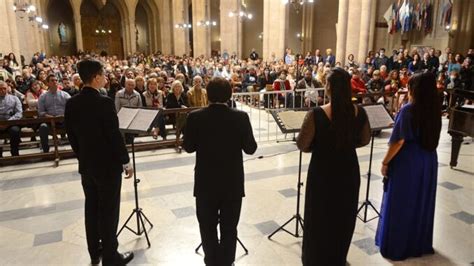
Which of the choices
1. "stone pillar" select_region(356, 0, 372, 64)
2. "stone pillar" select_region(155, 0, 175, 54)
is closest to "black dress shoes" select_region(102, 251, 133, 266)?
"stone pillar" select_region(356, 0, 372, 64)

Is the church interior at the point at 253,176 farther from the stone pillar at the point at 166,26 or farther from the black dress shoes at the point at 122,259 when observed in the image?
the stone pillar at the point at 166,26

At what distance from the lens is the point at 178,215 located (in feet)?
15.7

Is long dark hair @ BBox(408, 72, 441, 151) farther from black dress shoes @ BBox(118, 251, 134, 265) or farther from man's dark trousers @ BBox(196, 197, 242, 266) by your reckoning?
black dress shoes @ BBox(118, 251, 134, 265)

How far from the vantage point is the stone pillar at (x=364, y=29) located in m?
16.0

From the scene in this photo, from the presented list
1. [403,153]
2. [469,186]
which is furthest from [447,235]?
[469,186]

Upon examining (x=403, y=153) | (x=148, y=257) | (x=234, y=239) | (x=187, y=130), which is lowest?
(x=148, y=257)

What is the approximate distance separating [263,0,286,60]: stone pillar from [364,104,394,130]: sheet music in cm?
1474

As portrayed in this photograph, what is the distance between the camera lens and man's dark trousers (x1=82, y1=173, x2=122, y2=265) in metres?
3.35

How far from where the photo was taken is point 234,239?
3.16 meters

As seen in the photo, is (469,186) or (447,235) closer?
(447,235)

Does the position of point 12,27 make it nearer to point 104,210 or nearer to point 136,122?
point 136,122

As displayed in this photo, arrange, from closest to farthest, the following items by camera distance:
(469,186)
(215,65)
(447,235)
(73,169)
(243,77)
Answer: (447,235) → (469,186) → (73,169) → (243,77) → (215,65)

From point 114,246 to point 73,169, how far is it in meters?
3.64

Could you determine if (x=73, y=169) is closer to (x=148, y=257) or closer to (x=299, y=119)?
(x=148, y=257)
